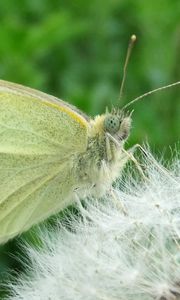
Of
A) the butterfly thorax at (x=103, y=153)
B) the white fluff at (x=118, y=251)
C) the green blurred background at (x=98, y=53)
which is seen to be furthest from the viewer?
the green blurred background at (x=98, y=53)

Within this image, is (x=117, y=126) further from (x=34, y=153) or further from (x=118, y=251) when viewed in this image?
(x=118, y=251)

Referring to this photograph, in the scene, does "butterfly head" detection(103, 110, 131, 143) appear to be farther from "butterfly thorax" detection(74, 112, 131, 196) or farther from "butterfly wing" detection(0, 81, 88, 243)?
"butterfly wing" detection(0, 81, 88, 243)

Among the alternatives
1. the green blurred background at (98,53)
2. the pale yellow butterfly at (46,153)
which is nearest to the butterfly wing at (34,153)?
the pale yellow butterfly at (46,153)

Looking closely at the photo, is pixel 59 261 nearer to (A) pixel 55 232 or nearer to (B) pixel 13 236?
(A) pixel 55 232

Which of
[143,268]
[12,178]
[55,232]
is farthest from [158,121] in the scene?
[143,268]

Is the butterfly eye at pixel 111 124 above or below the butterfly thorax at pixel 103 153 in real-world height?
above

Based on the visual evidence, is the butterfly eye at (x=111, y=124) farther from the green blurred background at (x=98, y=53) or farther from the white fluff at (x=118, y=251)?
the green blurred background at (x=98, y=53)
